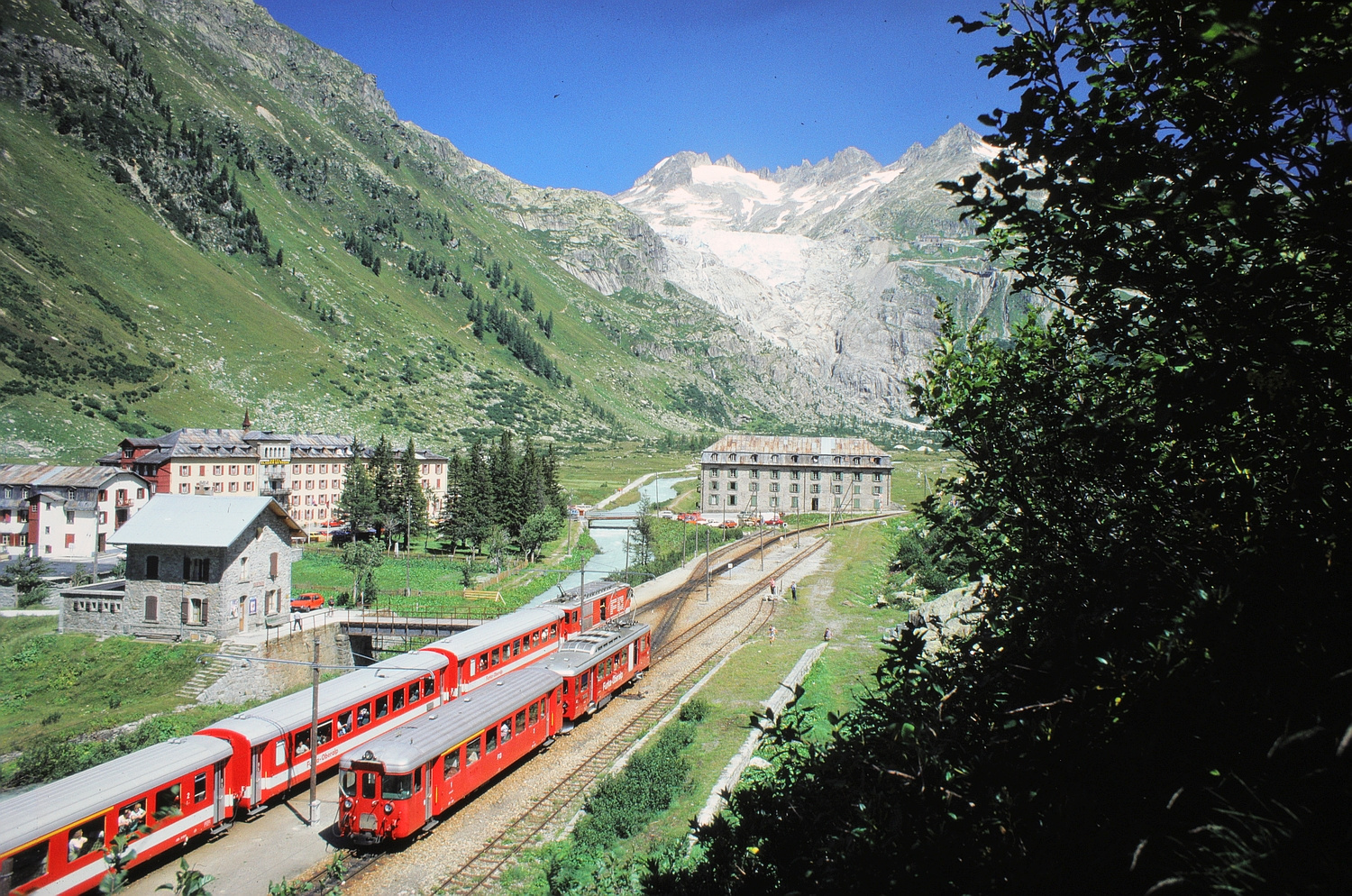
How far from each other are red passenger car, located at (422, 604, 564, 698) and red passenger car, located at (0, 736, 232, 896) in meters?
8.90

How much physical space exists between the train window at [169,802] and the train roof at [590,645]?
11.0 m

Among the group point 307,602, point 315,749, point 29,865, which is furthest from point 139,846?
point 307,602

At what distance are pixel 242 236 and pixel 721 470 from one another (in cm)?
14095

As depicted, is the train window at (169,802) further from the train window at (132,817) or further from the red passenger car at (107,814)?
the train window at (132,817)

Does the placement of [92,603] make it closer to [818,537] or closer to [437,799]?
[437,799]

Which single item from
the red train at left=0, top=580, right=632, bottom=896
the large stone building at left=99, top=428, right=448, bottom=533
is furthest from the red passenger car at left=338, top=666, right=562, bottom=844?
the large stone building at left=99, top=428, right=448, bottom=533

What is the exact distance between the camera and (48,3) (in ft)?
543

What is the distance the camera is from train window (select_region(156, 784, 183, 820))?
1783 cm

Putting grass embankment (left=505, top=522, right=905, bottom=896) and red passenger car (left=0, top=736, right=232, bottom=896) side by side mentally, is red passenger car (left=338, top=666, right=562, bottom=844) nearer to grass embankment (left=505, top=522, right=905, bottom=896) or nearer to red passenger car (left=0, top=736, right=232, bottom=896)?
grass embankment (left=505, top=522, right=905, bottom=896)

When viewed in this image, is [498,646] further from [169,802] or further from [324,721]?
[169,802]

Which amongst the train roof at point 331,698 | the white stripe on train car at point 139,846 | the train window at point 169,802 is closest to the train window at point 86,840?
the white stripe on train car at point 139,846

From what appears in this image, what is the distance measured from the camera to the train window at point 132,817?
16672 millimetres

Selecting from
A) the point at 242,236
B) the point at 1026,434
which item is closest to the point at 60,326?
the point at 242,236

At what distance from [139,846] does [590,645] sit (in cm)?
1416
